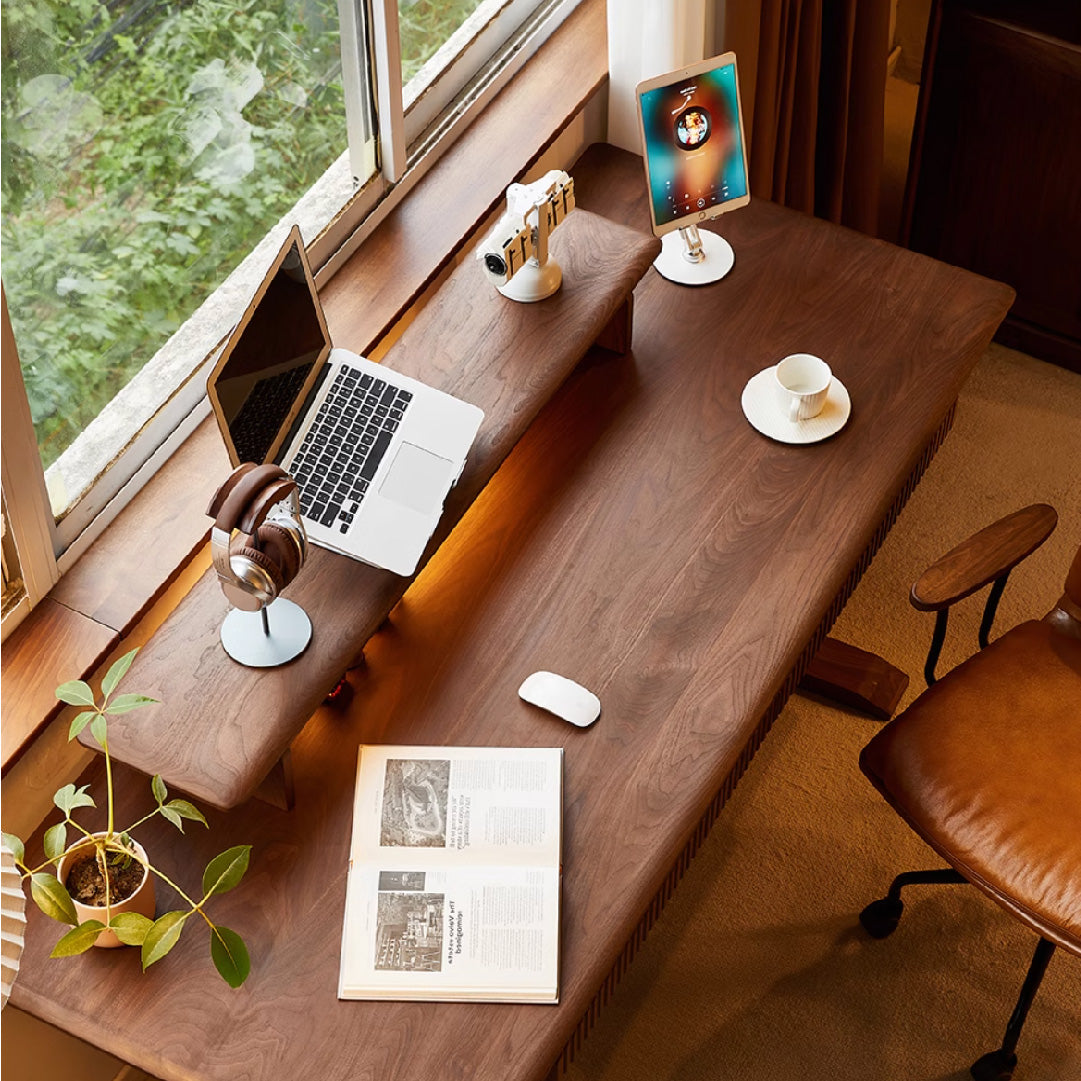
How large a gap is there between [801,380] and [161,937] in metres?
1.13

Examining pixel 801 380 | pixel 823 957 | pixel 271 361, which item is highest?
pixel 271 361

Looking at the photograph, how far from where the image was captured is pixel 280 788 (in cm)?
182

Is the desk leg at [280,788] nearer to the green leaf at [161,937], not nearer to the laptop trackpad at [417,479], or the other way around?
the green leaf at [161,937]

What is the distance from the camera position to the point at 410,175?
2.40 m

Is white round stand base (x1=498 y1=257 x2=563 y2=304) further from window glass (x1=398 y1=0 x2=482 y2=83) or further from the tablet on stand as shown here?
window glass (x1=398 y1=0 x2=482 y2=83)

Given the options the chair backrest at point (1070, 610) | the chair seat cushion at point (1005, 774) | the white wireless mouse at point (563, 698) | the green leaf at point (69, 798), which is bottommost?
the chair seat cushion at point (1005, 774)

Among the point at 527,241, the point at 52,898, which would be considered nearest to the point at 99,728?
the point at 52,898

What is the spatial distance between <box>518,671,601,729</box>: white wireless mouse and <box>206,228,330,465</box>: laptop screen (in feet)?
1.41

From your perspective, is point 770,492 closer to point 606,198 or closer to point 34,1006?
point 606,198

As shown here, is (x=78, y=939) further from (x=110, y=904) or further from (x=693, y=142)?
(x=693, y=142)

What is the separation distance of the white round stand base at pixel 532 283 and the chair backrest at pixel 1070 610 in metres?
0.83

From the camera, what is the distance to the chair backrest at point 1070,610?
216 centimetres

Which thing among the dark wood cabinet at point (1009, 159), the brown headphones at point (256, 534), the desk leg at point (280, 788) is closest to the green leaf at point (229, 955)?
the desk leg at point (280, 788)

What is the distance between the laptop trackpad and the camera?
6.26 ft
